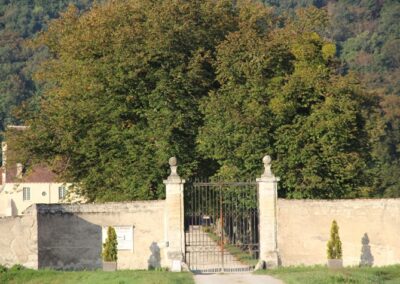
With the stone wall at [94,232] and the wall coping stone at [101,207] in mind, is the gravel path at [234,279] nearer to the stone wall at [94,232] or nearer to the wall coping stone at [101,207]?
the stone wall at [94,232]

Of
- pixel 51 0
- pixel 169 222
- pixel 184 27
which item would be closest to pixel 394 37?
pixel 51 0

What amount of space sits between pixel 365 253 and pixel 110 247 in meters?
7.74

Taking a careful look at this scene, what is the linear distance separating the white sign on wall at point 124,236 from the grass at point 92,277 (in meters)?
2.18

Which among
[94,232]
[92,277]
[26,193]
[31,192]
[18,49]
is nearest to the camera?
[92,277]

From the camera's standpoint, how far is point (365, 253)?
3912 cm

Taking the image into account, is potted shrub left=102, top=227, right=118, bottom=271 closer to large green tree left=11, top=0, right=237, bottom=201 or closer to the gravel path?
the gravel path

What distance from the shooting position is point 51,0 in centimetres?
19288

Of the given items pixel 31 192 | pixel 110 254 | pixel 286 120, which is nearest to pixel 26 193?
pixel 31 192

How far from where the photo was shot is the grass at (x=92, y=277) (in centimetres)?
3469

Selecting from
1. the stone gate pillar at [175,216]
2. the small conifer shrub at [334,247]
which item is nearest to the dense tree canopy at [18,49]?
the stone gate pillar at [175,216]

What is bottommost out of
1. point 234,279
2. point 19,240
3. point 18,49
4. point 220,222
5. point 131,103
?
point 234,279

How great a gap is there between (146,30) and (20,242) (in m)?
12.0

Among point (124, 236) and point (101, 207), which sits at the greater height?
point (101, 207)

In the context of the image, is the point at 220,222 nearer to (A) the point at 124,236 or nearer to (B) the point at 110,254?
(A) the point at 124,236
